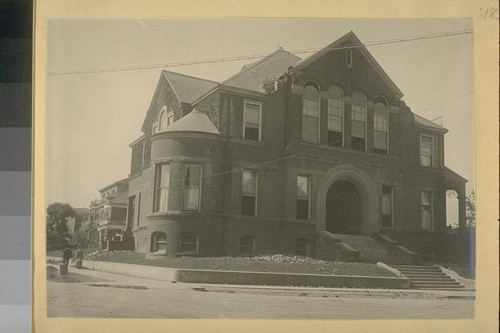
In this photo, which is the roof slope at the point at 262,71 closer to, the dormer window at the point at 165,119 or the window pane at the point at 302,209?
the dormer window at the point at 165,119

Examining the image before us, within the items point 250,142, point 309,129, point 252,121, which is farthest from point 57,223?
point 309,129

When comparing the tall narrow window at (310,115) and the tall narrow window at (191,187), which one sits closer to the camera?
the tall narrow window at (191,187)

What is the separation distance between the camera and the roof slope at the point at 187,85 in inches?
232

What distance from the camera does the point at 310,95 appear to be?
248 inches

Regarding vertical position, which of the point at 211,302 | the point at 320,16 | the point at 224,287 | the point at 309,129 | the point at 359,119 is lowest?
the point at 211,302

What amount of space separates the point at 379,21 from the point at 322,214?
219 centimetres

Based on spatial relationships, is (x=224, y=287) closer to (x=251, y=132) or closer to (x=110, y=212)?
(x=110, y=212)

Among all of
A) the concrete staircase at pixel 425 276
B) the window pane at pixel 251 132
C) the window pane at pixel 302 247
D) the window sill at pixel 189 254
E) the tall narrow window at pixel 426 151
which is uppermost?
the window pane at pixel 251 132

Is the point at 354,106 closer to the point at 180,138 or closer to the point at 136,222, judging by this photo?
the point at 180,138

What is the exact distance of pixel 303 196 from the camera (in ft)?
20.2

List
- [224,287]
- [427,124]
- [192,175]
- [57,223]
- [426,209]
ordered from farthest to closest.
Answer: [426,209] → [427,124] → [192,175] → [224,287] → [57,223]

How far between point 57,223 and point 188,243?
1330 mm

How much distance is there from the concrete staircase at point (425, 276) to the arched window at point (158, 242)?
251 cm

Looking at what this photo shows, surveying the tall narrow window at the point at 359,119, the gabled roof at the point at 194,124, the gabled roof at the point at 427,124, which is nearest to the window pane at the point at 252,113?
the gabled roof at the point at 194,124
